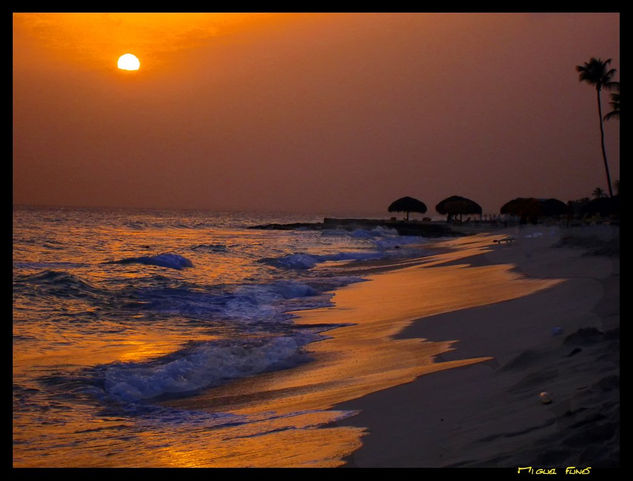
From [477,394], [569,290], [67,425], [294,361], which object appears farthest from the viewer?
[569,290]

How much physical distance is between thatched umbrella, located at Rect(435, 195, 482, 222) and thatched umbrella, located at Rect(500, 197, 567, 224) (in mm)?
9749

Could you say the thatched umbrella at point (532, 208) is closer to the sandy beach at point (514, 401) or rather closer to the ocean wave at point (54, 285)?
the ocean wave at point (54, 285)

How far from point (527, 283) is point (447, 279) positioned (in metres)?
4.46

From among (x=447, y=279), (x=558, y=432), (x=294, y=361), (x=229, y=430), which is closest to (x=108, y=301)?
(x=294, y=361)

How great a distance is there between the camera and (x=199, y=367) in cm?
812

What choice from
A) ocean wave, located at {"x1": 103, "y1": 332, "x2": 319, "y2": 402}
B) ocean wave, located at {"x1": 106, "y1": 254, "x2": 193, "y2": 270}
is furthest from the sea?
ocean wave, located at {"x1": 106, "y1": 254, "x2": 193, "y2": 270}

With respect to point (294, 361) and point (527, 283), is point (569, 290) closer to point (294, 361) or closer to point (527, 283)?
point (527, 283)

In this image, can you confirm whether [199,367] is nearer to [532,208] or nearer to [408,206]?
[532,208]

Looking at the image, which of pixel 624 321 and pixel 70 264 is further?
pixel 70 264

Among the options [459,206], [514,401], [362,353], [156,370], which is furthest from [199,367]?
[459,206]

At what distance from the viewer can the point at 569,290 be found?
10.5 m

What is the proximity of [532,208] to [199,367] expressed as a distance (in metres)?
48.9
